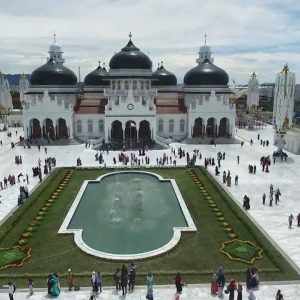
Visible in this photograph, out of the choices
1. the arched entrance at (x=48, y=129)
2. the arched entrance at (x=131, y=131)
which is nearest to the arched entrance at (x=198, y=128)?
the arched entrance at (x=131, y=131)

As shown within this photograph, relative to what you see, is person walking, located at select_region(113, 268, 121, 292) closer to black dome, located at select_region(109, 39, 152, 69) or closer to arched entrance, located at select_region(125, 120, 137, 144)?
arched entrance, located at select_region(125, 120, 137, 144)

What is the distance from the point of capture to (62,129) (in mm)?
54688

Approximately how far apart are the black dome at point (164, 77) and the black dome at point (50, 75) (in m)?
14.2

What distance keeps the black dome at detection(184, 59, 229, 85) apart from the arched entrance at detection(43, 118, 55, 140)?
20096 mm

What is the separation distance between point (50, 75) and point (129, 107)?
14.2m

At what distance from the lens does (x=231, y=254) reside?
59.5 ft

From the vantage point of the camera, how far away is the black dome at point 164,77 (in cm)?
6619

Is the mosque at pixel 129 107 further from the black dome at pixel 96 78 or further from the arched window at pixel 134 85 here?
the black dome at pixel 96 78

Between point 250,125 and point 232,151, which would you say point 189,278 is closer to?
point 232,151

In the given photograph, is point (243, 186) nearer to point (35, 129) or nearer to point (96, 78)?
point (35, 129)

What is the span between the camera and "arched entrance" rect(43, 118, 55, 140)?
53625 mm

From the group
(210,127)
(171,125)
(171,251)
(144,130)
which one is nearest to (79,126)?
(144,130)

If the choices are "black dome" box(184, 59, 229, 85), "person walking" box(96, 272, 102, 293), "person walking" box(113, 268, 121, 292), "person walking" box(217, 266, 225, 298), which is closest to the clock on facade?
"black dome" box(184, 59, 229, 85)

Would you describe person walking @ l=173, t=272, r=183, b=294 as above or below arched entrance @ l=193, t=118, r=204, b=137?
below
